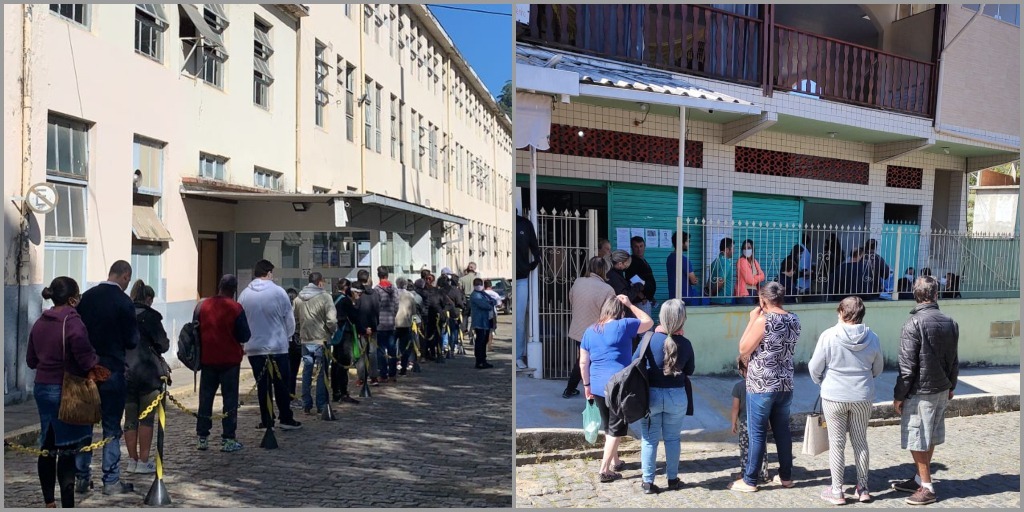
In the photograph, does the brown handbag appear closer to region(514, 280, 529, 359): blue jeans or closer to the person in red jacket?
the person in red jacket

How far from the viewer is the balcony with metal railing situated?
31.8ft

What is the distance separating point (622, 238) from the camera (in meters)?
10.6

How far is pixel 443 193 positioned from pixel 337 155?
5.57 m

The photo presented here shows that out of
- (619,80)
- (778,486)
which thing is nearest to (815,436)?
(778,486)

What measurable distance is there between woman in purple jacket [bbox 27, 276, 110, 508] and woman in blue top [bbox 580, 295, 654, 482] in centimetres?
361

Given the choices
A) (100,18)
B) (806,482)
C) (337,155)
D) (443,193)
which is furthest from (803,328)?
(337,155)

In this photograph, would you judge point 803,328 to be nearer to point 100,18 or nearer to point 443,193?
point 443,193

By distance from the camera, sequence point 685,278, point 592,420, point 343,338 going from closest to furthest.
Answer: point 592,420 < point 685,278 < point 343,338

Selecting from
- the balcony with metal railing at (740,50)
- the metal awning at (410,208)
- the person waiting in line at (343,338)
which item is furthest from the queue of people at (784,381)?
the metal awning at (410,208)

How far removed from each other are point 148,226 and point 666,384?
8.25 meters

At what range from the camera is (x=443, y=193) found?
44.5 feet

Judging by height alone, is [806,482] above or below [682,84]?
below

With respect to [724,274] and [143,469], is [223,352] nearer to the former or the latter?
[143,469]

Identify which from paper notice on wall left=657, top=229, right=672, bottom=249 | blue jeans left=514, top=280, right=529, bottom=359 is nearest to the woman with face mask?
paper notice on wall left=657, top=229, right=672, bottom=249
